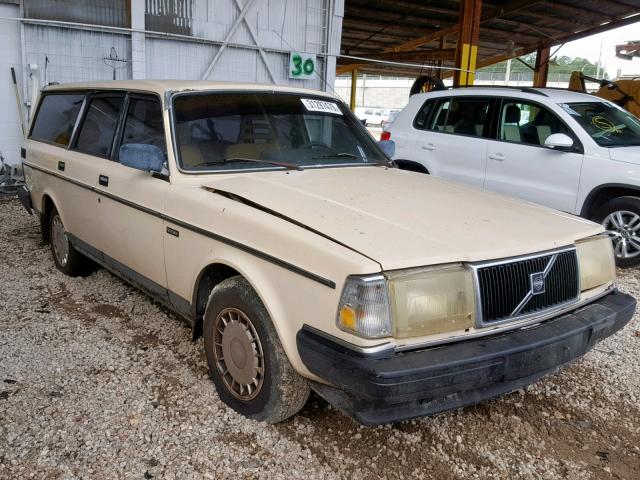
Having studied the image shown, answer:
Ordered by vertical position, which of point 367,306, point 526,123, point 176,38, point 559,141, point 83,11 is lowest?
point 367,306

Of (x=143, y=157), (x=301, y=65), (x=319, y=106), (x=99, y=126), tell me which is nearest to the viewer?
(x=143, y=157)

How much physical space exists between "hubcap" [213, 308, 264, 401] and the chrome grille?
1054 millimetres

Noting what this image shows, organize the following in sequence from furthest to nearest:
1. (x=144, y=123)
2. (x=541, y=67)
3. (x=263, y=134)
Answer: (x=541, y=67), (x=144, y=123), (x=263, y=134)

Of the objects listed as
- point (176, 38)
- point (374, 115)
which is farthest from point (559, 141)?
point (374, 115)

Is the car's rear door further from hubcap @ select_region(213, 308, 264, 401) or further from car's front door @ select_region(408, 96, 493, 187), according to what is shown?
car's front door @ select_region(408, 96, 493, 187)

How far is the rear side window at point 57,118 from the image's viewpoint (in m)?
4.66

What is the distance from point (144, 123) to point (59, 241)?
6.25 ft

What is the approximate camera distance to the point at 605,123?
6.20 metres

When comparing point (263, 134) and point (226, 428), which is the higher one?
point (263, 134)

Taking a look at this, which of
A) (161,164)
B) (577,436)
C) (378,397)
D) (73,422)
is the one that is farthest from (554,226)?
(73,422)

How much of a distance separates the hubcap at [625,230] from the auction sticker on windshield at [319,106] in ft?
11.0

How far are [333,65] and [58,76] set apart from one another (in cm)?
498

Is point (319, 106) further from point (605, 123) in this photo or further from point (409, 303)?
point (605, 123)

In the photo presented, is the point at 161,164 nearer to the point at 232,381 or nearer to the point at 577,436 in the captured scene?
the point at 232,381
